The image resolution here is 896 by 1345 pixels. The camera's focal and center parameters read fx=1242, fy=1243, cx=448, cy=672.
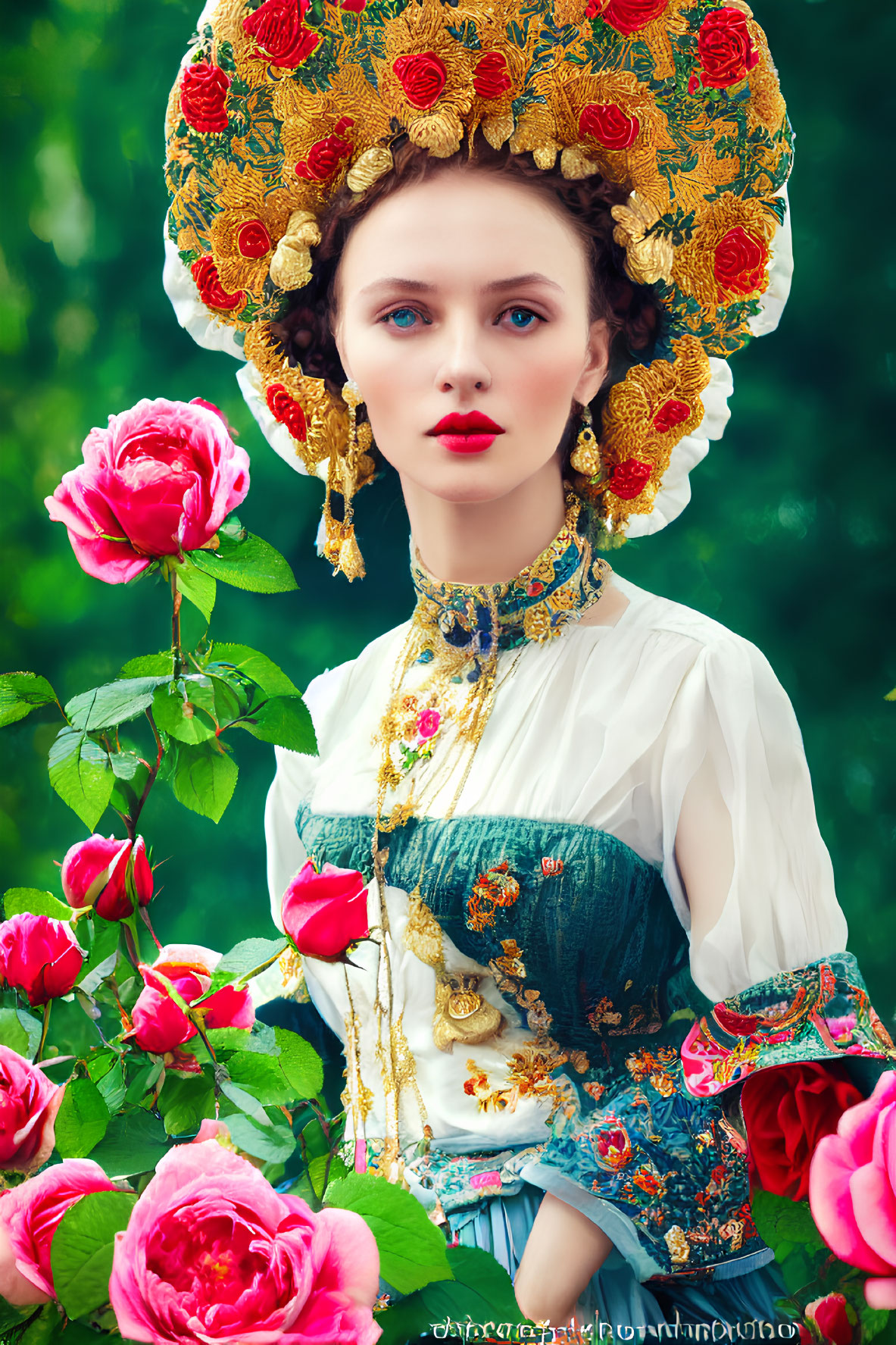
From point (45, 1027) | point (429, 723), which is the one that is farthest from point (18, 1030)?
point (429, 723)

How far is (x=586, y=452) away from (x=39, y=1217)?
0.78 meters

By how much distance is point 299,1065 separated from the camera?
0.87 metres

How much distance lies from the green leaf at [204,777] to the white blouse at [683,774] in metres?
0.28

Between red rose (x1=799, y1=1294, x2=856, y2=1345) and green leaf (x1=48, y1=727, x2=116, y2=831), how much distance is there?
0.68 m

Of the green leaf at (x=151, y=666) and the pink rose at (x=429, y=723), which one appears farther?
the pink rose at (x=429, y=723)

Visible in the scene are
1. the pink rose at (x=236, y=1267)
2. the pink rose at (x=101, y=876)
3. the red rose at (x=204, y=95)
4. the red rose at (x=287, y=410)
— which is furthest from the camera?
the red rose at (x=287, y=410)

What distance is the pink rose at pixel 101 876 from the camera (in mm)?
896

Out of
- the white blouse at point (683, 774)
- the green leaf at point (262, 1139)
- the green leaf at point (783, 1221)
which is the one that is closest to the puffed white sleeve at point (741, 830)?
the white blouse at point (683, 774)

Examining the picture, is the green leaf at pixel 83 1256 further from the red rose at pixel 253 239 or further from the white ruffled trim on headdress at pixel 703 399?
the red rose at pixel 253 239

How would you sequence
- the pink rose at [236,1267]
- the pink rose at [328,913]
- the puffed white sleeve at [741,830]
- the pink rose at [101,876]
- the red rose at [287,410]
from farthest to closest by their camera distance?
the red rose at [287,410] < the puffed white sleeve at [741,830] < the pink rose at [101,876] < the pink rose at [328,913] < the pink rose at [236,1267]

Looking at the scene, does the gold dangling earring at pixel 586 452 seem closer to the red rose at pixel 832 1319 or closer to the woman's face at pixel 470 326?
the woman's face at pixel 470 326

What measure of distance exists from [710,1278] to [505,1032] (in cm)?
26

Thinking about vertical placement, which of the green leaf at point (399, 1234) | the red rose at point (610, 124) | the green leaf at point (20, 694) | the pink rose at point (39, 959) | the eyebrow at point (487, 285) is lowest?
the green leaf at point (399, 1234)

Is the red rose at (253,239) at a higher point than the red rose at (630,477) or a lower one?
higher
